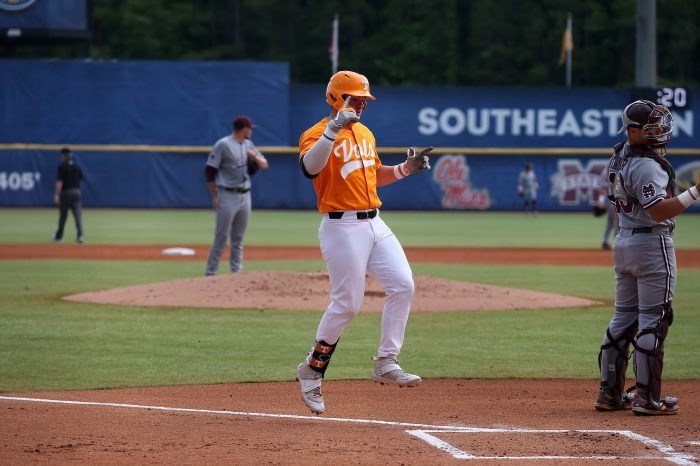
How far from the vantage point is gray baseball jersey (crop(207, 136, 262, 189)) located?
56.7 feet

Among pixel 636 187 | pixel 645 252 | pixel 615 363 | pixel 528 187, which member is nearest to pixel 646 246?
pixel 645 252

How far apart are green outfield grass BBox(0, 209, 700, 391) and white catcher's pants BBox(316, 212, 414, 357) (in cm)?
217

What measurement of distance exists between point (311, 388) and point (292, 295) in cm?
783

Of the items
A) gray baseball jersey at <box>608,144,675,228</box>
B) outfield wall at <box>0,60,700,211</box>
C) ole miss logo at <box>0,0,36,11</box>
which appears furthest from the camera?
outfield wall at <box>0,60,700,211</box>

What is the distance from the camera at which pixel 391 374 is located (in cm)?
823

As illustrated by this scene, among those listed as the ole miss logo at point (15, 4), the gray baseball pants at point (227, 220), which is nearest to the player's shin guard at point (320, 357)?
the gray baseball pants at point (227, 220)

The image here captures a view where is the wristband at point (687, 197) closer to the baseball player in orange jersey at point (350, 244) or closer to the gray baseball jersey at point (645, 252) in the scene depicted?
the gray baseball jersey at point (645, 252)

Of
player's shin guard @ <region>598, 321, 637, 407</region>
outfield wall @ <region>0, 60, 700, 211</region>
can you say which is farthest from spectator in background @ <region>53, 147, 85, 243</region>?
player's shin guard @ <region>598, 321, 637, 407</region>

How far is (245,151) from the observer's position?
17.4 meters

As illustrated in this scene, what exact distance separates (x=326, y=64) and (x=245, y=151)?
57.8 meters

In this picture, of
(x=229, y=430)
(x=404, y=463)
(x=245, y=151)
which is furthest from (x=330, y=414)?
(x=245, y=151)

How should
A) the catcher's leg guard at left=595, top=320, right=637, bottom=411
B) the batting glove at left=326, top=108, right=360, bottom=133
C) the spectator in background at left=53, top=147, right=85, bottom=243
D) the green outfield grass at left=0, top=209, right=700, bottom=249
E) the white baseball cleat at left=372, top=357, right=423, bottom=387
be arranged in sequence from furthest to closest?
1. the green outfield grass at left=0, top=209, right=700, bottom=249
2. the spectator in background at left=53, top=147, right=85, bottom=243
3. the catcher's leg guard at left=595, top=320, right=637, bottom=411
4. the white baseball cleat at left=372, top=357, right=423, bottom=387
5. the batting glove at left=326, top=108, right=360, bottom=133

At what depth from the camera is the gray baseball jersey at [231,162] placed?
1730cm

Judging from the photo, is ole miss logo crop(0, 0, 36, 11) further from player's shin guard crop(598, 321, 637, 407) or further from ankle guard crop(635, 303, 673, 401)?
ankle guard crop(635, 303, 673, 401)
